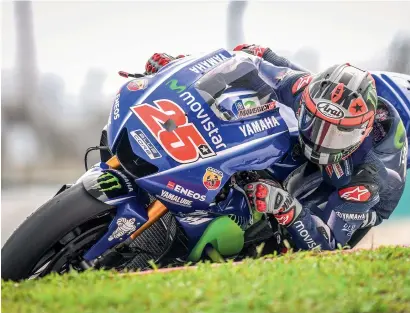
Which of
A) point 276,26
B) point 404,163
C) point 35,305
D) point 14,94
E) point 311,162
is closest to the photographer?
point 35,305

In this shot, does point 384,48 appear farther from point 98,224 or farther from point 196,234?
point 98,224

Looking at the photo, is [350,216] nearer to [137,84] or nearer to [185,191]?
[185,191]

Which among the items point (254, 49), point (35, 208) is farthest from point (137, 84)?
point (35, 208)

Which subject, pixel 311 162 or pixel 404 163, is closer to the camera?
pixel 311 162

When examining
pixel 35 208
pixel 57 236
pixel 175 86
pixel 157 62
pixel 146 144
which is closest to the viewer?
pixel 57 236

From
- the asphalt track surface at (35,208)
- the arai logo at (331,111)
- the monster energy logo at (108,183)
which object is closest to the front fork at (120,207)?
the monster energy logo at (108,183)

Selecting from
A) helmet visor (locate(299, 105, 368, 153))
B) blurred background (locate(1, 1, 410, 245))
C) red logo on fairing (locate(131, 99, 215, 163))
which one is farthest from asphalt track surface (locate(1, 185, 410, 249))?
red logo on fairing (locate(131, 99, 215, 163))

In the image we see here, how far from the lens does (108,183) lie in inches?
110

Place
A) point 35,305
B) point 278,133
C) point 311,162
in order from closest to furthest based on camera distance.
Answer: point 35,305 < point 278,133 < point 311,162

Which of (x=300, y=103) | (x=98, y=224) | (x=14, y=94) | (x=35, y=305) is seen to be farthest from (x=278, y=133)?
(x=14, y=94)

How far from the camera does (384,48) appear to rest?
434cm

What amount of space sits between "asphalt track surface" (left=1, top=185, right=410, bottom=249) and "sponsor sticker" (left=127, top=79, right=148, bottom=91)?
108 cm

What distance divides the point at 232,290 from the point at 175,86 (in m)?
1.09

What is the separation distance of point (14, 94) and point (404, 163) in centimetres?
226
